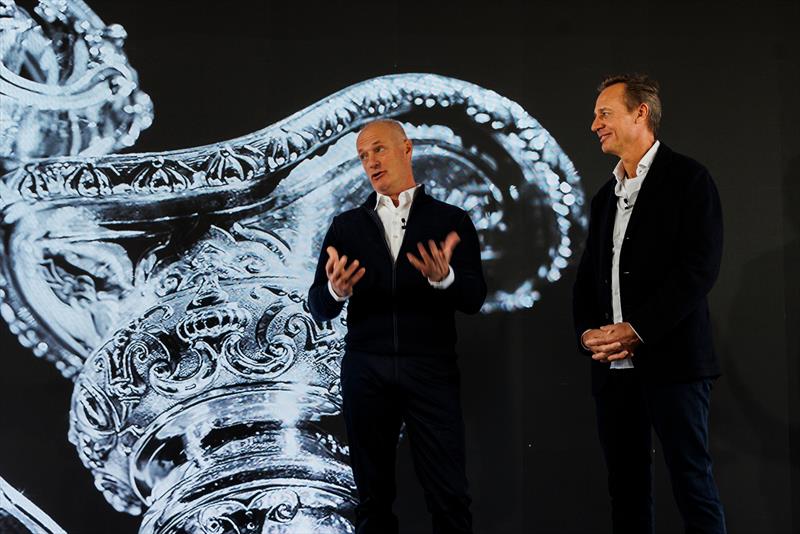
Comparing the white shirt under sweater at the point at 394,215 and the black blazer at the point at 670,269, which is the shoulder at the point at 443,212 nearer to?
the white shirt under sweater at the point at 394,215

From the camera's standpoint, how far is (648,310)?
2.17 m

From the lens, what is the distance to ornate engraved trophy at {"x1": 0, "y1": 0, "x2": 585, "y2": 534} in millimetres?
2998

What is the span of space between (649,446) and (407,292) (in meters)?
0.82

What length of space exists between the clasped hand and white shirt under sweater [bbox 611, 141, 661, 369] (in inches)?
2.5

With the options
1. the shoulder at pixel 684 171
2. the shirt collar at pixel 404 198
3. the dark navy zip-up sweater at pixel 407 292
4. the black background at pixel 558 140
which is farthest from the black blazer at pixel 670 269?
the black background at pixel 558 140

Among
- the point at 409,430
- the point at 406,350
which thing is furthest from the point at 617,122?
the point at 409,430

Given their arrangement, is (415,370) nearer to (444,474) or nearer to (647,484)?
(444,474)

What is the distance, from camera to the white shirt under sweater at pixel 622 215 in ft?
7.55

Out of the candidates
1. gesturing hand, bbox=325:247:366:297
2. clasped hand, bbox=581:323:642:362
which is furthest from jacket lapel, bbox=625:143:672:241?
gesturing hand, bbox=325:247:366:297

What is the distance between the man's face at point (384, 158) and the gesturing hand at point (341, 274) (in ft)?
1.09

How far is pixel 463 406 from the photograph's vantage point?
9.89ft

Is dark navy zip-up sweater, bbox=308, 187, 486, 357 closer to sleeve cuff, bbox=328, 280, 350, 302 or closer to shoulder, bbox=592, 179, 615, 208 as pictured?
sleeve cuff, bbox=328, 280, 350, 302

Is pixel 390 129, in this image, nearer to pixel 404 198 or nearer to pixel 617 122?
pixel 404 198

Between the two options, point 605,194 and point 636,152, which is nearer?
point 636,152
